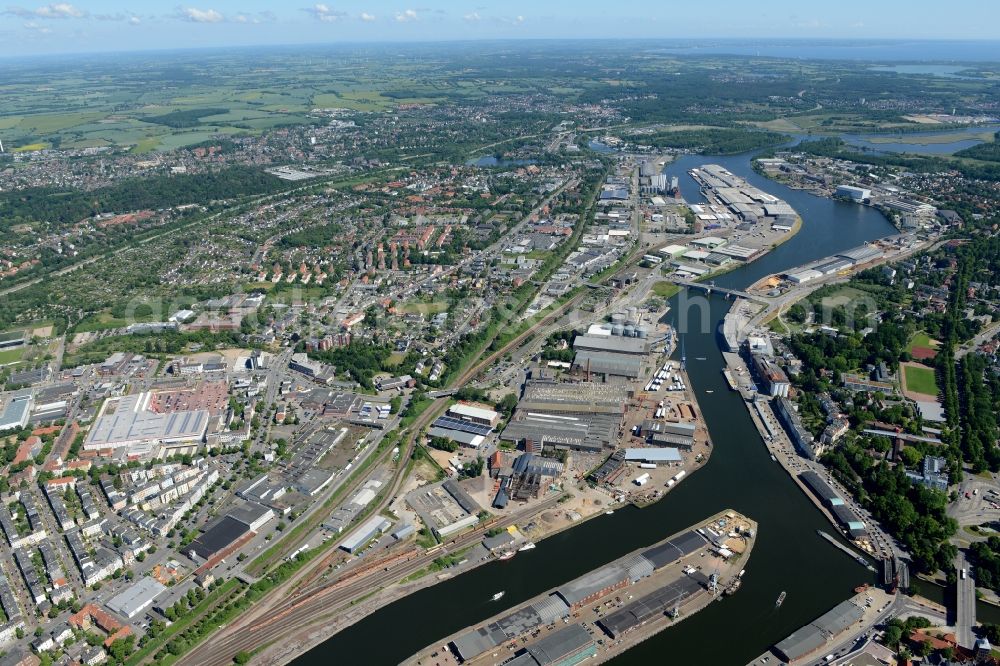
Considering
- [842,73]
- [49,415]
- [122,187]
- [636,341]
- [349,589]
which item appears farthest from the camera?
[842,73]

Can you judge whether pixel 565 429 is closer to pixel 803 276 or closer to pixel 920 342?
pixel 920 342

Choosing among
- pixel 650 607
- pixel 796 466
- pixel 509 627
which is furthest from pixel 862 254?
pixel 509 627

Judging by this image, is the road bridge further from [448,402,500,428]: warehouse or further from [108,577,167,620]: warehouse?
[108,577,167,620]: warehouse

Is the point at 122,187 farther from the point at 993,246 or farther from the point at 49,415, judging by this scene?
the point at 993,246

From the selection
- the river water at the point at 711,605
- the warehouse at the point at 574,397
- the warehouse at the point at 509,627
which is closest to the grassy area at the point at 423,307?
the warehouse at the point at 574,397

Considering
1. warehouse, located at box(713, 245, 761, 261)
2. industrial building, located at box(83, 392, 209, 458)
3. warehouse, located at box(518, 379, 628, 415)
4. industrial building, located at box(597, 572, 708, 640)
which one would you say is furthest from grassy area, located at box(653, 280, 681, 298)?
industrial building, located at box(83, 392, 209, 458)

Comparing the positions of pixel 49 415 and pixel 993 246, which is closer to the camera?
pixel 49 415

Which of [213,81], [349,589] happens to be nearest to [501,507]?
[349,589]
